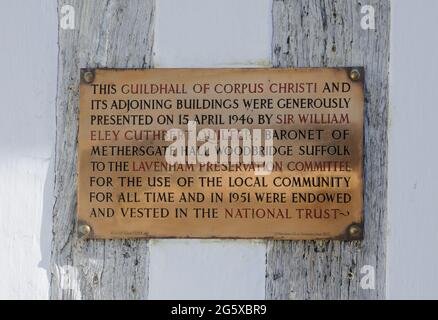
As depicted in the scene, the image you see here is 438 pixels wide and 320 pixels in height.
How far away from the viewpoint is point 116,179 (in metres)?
2.48

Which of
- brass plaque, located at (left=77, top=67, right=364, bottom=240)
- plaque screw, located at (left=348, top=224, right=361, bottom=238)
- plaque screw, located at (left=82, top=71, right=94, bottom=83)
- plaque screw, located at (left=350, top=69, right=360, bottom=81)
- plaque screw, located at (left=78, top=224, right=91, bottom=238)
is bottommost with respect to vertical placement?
plaque screw, located at (left=78, top=224, right=91, bottom=238)

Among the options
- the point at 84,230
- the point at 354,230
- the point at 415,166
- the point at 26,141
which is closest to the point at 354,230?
the point at 354,230

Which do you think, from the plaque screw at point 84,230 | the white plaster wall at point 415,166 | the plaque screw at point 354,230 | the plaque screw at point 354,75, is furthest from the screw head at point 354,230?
the plaque screw at point 84,230

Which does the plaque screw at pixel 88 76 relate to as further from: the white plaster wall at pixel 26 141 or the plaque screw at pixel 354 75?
the plaque screw at pixel 354 75

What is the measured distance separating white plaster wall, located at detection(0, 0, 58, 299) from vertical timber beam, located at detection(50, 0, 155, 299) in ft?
0.11

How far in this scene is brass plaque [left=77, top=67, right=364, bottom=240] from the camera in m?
2.44

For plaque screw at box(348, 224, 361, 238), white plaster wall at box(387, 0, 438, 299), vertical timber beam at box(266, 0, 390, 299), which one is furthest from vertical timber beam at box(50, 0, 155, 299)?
white plaster wall at box(387, 0, 438, 299)

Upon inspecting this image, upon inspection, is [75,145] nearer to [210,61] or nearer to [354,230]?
[210,61]

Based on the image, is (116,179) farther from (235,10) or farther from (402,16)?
(402,16)

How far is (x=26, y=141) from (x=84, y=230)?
0.32 meters

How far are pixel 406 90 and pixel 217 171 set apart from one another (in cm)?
60

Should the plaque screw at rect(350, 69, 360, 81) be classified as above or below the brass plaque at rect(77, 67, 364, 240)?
above

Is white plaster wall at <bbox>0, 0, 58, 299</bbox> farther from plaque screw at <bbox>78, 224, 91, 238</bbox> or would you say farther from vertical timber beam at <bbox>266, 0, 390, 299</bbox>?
vertical timber beam at <bbox>266, 0, 390, 299</bbox>
